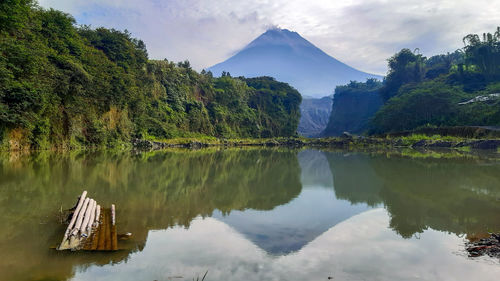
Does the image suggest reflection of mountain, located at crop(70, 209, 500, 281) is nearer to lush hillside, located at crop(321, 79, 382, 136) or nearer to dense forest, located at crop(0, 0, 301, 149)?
dense forest, located at crop(0, 0, 301, 149)

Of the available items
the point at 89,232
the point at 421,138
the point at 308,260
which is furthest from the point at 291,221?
the point at 421,138

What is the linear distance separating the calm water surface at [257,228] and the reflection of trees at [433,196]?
46mm

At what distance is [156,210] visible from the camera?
7957 mm

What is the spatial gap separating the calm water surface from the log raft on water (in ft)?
0.69

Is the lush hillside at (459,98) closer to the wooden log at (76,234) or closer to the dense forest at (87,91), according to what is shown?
the dense forest at (87,91)

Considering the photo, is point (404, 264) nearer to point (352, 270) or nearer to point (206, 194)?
point (352, 270)

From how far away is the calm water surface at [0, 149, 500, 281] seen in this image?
179 inches

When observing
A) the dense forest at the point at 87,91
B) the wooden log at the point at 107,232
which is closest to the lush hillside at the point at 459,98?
the dense forest at the point at 87,91

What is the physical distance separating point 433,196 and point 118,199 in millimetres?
9688

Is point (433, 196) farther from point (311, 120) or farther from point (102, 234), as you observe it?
point (311, 120)

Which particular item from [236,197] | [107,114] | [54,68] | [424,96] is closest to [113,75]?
[107,114]

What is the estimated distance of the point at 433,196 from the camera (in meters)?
9.98

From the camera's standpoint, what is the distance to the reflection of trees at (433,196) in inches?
279

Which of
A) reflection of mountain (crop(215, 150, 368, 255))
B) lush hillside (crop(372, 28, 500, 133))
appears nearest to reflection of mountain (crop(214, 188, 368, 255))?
reflection of mountain (crop(215, 150, 368, 255))
